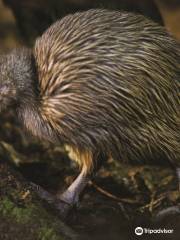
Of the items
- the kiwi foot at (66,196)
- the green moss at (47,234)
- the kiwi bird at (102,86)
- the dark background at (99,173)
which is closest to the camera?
the green moss at (47,234)

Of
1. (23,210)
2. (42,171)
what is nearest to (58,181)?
(42,171)

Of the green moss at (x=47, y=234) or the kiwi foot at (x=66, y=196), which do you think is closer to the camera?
the green moss at (x=47, y=234)

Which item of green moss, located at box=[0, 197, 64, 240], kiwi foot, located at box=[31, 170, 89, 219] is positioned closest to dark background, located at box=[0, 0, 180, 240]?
kiwi foot, located at box=[31, 170, 89, 219]

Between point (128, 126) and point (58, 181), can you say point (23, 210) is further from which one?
point (58, 181)

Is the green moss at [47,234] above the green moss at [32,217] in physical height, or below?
below

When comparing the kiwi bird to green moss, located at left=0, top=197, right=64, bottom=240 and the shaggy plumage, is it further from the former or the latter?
green moss, located at left=0, top=197, right=64, bottom=240

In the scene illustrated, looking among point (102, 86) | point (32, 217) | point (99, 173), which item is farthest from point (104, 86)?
point (99, 173)

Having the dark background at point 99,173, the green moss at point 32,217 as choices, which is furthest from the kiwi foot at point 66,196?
the green moss at point 32,217

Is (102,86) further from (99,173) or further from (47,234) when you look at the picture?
(99,173)

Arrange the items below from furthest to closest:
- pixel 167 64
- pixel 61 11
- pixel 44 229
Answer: pixel 61 11
pixel 167 64
pixel 44 229

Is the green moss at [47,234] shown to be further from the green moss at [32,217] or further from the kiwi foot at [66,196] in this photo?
the kiwi foot at [66,196]
